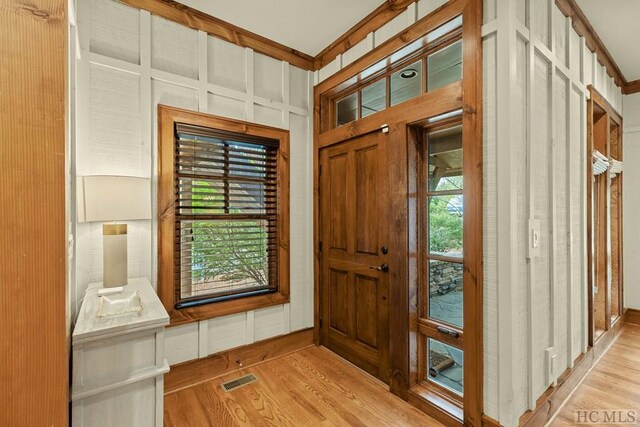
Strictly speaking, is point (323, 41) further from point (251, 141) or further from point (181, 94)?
point (181, 94)

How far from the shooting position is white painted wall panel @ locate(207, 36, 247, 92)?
8.25 feet

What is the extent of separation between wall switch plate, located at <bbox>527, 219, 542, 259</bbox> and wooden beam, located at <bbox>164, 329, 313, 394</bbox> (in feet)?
6.97

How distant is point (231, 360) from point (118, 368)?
1312 mm

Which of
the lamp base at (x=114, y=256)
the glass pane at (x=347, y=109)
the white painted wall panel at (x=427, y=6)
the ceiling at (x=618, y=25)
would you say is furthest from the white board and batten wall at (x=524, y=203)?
the lamp base at (x=114, y=256)

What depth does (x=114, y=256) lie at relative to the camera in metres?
1.89

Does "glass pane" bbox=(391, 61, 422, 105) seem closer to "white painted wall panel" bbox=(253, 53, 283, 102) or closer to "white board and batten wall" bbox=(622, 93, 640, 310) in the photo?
"white painted wall panel" bbox=(253, 53, 283, 102)

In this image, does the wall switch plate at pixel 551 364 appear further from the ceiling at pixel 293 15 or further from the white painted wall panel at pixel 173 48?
the white painted wall panel at pixel 173 48

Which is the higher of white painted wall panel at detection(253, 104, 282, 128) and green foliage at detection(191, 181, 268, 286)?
white painted wall panel at detection(253, 104, 282, 128)

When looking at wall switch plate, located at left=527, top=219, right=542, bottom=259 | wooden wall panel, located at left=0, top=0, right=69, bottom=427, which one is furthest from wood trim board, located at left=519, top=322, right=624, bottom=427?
wooden wall panel, located at left=0, top=0, right=69, bottom=427

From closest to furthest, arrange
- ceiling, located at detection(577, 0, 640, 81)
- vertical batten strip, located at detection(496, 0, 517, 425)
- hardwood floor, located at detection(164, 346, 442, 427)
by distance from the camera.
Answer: vertical batten strip, located at detection(496, 0, 517, 425)
hardwood floor, located at detection(164, 346, 442, 427)
ceiling, located at detection(577, 0, 640, 81)

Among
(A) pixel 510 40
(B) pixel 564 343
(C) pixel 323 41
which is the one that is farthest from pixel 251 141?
(B) pixel 564 343

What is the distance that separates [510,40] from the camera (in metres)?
1.59

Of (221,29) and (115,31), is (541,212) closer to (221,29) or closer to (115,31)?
(221,29)

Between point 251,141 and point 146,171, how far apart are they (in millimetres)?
892
